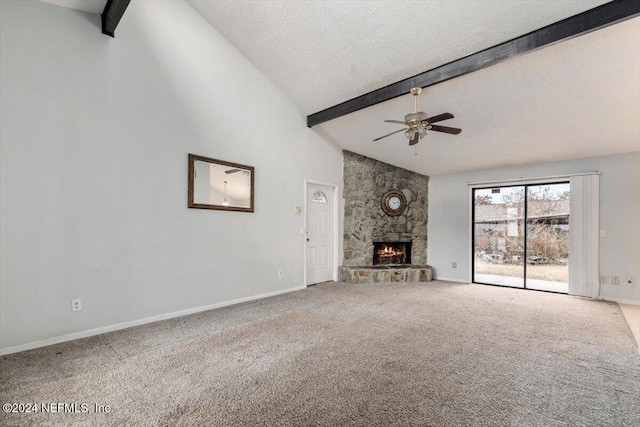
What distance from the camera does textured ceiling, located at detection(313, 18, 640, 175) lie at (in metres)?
2.96

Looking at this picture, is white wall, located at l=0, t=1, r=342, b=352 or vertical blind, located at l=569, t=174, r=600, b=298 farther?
vertical blind, located at l=569, t=174, r=600, b=298

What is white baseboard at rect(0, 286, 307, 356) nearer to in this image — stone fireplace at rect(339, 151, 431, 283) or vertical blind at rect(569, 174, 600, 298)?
stone fireplace at rect(339, 151, 431, 283)

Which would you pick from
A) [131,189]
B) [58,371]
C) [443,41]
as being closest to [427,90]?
[443,41]

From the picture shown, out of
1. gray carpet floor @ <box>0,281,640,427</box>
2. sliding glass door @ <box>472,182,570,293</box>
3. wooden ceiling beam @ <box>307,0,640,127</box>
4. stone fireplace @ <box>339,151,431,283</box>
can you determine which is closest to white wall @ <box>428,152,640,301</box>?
sliding glass door @ <box>472,182,570,293</box>

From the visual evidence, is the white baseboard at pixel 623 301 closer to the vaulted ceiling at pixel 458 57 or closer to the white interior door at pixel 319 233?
the vaulted ceiling at pixel 458 57

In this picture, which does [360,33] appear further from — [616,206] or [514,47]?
[616,206]

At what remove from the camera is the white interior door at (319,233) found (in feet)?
18.2

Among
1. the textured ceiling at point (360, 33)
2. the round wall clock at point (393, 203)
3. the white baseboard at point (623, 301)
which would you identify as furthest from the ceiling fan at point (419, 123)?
the white baseboard at point (623, 301)

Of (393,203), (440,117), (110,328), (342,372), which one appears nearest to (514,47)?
(440,117)

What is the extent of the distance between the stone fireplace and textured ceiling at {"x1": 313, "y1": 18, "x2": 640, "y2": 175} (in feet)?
2.23

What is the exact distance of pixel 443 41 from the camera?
10.6ft

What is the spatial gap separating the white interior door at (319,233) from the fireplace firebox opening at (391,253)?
1.19 m

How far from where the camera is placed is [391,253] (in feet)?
22.0

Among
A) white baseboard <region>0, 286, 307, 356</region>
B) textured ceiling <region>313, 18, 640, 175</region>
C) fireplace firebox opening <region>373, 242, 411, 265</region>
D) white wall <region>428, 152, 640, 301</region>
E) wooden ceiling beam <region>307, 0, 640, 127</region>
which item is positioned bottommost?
white baseboard <region>0, 286, 307, 356</region>
